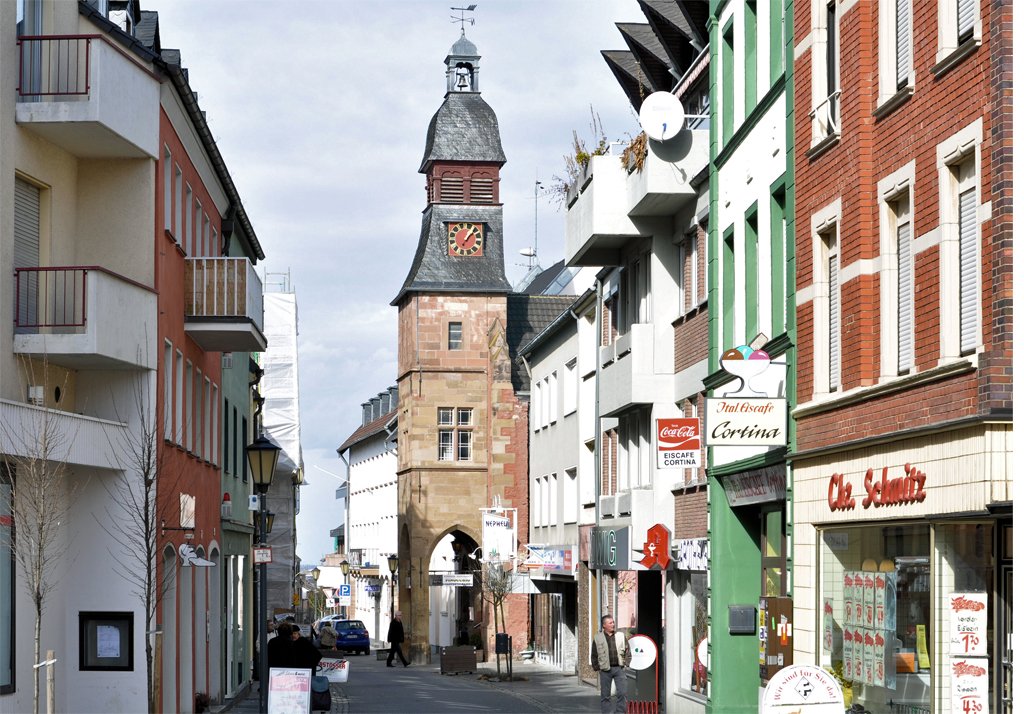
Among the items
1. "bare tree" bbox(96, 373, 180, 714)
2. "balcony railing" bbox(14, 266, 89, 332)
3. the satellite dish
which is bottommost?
"bare tree" bbox(96, 373, 180, 714)

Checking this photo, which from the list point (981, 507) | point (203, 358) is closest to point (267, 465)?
point (203, 358)

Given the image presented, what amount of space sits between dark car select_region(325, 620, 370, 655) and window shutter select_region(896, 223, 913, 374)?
2159 inches

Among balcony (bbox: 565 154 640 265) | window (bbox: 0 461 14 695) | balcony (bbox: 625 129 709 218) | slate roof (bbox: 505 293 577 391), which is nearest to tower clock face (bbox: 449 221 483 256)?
slate roof (bbox: 505 293 577 391)

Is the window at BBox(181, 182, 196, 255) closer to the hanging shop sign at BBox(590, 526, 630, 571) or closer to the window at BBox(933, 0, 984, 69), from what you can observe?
the hanging shop sign at BBox(590, 526, 630, 571)

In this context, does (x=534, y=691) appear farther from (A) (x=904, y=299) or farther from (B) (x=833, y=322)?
(A) (x=904, y=299)

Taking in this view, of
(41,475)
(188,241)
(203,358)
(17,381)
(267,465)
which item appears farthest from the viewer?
(203,358)

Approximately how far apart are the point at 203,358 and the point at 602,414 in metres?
7.56

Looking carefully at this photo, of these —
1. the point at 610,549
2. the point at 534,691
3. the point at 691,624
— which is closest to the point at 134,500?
the point at 691,624

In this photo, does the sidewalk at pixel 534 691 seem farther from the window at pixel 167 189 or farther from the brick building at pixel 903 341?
the brick building at pixel 903 341

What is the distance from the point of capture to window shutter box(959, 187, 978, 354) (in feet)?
44.0

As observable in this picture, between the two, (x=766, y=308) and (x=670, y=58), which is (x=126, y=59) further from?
(x=670, y=58)

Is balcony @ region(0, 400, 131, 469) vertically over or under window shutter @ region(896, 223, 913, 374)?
under

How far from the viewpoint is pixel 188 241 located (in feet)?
91.5

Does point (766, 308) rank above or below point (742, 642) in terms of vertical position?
above
